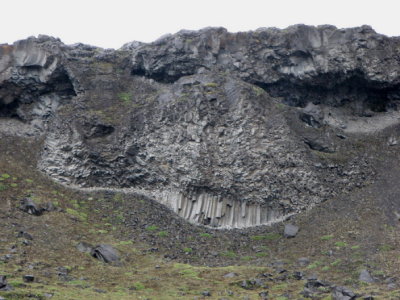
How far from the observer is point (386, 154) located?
56688mm

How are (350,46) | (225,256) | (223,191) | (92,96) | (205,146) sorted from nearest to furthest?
(225,256) < (223,191) < (205,146) < (92,96) < (350,46)

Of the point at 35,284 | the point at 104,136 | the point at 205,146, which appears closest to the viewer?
the point at 35,284

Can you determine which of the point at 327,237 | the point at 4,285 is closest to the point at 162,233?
the point at 327,237

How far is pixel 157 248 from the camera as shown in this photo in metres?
41.7

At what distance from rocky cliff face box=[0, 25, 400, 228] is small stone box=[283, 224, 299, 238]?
399cm

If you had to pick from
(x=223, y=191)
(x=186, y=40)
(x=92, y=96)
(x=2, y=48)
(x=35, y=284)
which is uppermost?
(x=186, y=40)

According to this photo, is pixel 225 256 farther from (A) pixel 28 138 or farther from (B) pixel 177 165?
(A) pixel 28 138

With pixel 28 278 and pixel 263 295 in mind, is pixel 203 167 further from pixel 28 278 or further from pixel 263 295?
pixel 28 278

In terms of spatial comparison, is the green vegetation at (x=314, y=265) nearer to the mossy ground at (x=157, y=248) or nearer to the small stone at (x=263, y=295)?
the mossy ground at (x=157, y=248)

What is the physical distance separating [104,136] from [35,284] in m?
33.7

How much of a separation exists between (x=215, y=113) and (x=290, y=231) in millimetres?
19888

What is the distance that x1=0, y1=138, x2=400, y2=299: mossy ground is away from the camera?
29.9 meters

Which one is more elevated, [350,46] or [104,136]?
[350,46]

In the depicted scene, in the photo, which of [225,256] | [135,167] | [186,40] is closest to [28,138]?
[135,167]
